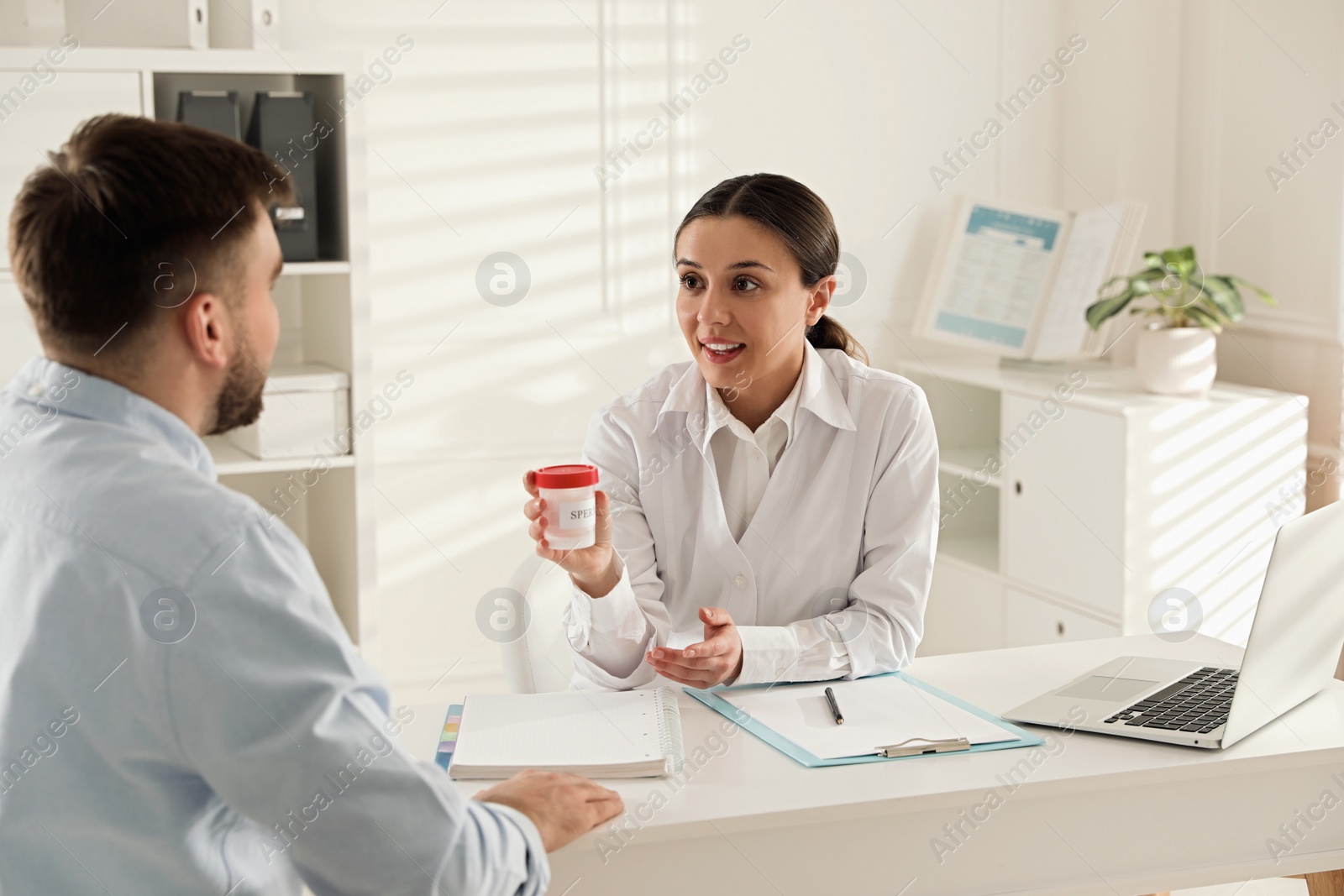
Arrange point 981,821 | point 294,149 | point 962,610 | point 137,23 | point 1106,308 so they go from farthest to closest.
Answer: point 962,610, point 1106,308, point 137,23, point 294,149, point 981,821

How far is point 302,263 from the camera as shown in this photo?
9.85 feet

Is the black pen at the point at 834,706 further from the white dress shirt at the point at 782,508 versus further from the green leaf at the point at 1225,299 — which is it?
the green leaf at the point at 1225,299

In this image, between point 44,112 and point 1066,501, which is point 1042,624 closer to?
point 1066,501

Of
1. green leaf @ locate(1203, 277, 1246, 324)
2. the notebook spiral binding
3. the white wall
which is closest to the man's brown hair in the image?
the notebook spiral binding

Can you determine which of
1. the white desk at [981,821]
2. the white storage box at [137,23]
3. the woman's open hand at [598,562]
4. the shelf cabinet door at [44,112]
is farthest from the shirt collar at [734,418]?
the white storage box at [137,23]

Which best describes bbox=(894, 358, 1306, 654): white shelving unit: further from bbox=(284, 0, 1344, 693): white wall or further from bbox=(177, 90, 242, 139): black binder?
bbox=(177, 90, 242, 139): black binder

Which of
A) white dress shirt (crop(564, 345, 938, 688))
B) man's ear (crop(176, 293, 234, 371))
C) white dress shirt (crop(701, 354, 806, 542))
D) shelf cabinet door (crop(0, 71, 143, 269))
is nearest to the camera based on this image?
man's ear (crop(176, 293, 234, 371))

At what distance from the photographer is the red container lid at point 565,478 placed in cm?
173

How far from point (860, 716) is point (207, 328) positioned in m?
1.00

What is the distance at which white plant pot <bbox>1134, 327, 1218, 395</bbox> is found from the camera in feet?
11.2


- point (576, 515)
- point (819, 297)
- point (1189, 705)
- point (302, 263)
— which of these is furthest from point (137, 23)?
point (1189, 705)

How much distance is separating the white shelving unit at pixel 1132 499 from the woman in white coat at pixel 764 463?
1.36m

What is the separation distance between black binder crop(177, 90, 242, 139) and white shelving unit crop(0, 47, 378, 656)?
0.20ft

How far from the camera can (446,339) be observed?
3717 millimetres
